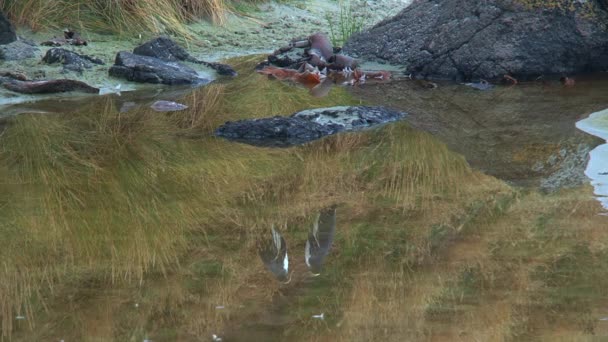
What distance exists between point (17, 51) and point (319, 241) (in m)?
4.60

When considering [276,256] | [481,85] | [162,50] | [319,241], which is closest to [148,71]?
[162,50]

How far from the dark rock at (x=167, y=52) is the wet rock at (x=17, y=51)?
805 millimetres

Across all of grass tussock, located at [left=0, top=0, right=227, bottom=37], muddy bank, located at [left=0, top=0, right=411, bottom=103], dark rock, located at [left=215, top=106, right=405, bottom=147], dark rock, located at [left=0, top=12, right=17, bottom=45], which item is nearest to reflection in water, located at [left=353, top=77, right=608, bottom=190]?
dark rock, located at [left=215, top=106, right=405, bottom=147]

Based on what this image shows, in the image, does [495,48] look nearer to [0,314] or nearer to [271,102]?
[271,102]

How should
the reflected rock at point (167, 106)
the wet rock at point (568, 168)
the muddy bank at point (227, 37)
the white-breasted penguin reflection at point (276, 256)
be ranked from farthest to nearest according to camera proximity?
the muddy bank at point (227, 37), the reflected rock at point (167, 106), the wet rock at point (568, 168), the white-breasted penguin reflection at point (276, 256)

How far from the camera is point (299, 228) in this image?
4141 mm

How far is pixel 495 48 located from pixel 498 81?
0.86ft

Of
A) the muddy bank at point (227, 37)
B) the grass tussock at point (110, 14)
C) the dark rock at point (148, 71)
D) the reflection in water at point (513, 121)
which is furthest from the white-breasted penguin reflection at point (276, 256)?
the grass tussock at point (110, 14)

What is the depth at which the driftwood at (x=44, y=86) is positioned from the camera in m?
6.98

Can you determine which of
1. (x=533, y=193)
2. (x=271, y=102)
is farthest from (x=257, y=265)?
(x=271, y=102)

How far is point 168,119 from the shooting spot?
632 centimetres

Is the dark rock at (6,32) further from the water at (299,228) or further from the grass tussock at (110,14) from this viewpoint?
the water at (299,228)

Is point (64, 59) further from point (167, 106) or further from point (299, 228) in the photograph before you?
point (299, 228)

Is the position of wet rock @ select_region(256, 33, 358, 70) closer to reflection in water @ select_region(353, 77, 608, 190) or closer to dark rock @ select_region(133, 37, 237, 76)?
dark rock @ select_region(133, 37, 237, 76)
